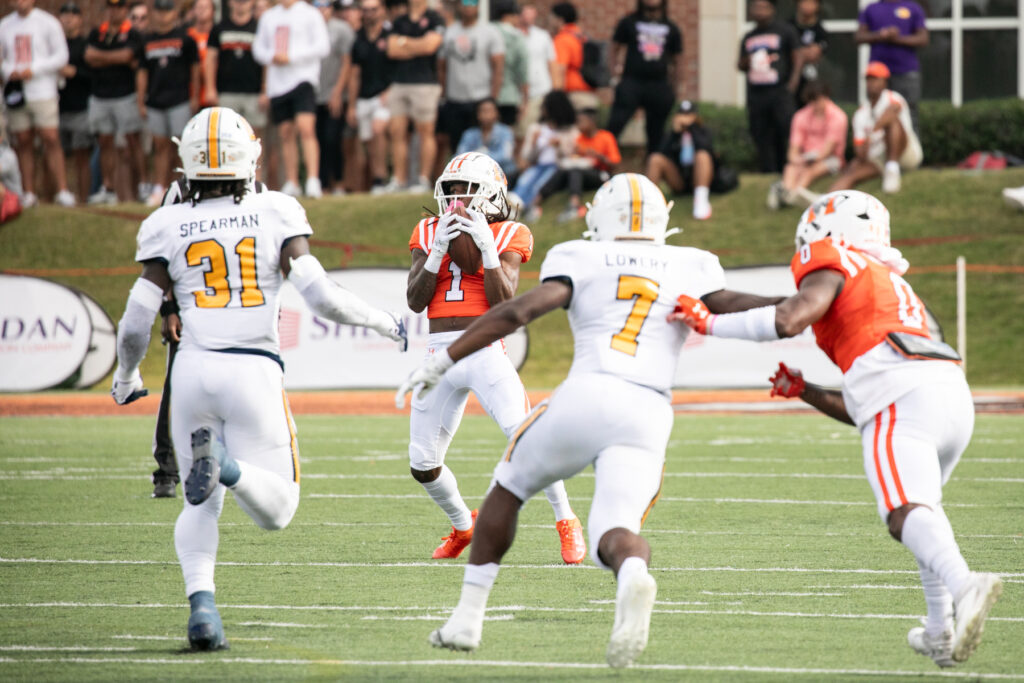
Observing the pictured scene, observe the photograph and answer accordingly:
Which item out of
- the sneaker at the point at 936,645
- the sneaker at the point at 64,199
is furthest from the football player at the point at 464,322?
the sneaker at the point at 64,199

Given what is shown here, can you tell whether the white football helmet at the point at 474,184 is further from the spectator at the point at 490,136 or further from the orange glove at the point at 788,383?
the spectator at the point at 490,136

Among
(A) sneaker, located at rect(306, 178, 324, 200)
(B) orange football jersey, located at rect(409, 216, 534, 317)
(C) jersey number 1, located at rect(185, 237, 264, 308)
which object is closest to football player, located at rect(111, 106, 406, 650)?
(C) jersey number 1, located at rect(185, 237, 264, 308)

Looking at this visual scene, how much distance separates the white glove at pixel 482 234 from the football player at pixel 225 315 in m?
1.33

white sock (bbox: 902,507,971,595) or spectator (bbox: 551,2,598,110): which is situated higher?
spectator (bbox: 551,2,598,110)

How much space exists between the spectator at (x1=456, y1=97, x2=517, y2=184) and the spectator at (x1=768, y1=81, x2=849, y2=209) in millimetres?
3337

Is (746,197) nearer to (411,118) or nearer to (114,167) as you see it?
(411,118)

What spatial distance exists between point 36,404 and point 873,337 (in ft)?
36.7

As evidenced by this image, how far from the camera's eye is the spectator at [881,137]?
1672 cm

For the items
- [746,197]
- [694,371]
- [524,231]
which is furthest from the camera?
[746,197]

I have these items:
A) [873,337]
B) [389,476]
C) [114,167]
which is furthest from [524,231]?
[114,167]

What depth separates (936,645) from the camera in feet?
15.9

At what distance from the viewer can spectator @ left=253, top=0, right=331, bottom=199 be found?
1644 centimetres

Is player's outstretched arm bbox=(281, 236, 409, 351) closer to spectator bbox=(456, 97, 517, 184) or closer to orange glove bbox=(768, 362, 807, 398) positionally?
orange glove bbox=(768, 362, 807, 398)

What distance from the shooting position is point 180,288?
211 inches
